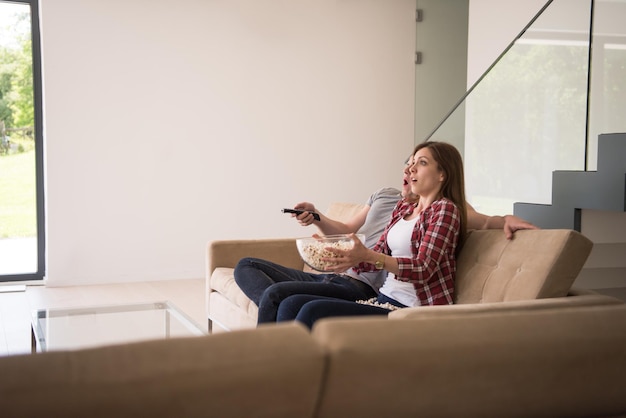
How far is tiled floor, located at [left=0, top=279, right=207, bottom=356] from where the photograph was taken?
465 centimetres

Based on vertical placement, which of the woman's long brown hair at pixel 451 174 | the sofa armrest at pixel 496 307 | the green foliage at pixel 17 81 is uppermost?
the green foliage at pixel 17 81

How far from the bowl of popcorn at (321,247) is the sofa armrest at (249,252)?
3.60 feet

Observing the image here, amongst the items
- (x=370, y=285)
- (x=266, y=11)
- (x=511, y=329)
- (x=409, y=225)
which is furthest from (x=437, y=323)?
(x=266, y=11)

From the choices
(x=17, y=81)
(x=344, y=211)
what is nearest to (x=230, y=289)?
(x=344, y=211)

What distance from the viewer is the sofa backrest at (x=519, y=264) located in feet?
7.41

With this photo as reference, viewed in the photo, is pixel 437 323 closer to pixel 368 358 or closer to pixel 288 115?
pixel 368 358

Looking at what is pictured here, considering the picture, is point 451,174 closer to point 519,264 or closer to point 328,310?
point 519,264

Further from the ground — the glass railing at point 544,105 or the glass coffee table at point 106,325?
the glass railing at point 544,105

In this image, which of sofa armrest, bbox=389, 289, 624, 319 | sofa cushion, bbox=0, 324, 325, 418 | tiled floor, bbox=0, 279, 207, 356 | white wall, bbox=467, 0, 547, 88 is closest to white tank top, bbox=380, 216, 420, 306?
sofa armrest, bbox=389, 289, 624, 319

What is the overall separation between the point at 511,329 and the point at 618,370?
28 cm

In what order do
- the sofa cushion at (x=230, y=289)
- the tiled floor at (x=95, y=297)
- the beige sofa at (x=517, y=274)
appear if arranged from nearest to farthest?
the beige sofa at (x=517, y=274), the sofa cushion at (x=230, y=289), the tiled floor at (x=95, y=297)

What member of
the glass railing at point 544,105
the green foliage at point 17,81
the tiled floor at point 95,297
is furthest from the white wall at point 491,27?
the green foliage at point 17,81

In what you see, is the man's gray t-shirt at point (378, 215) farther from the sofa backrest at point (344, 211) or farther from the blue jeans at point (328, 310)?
the blue jeans at point (328, 310)

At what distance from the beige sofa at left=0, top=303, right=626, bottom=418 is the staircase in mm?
1915
